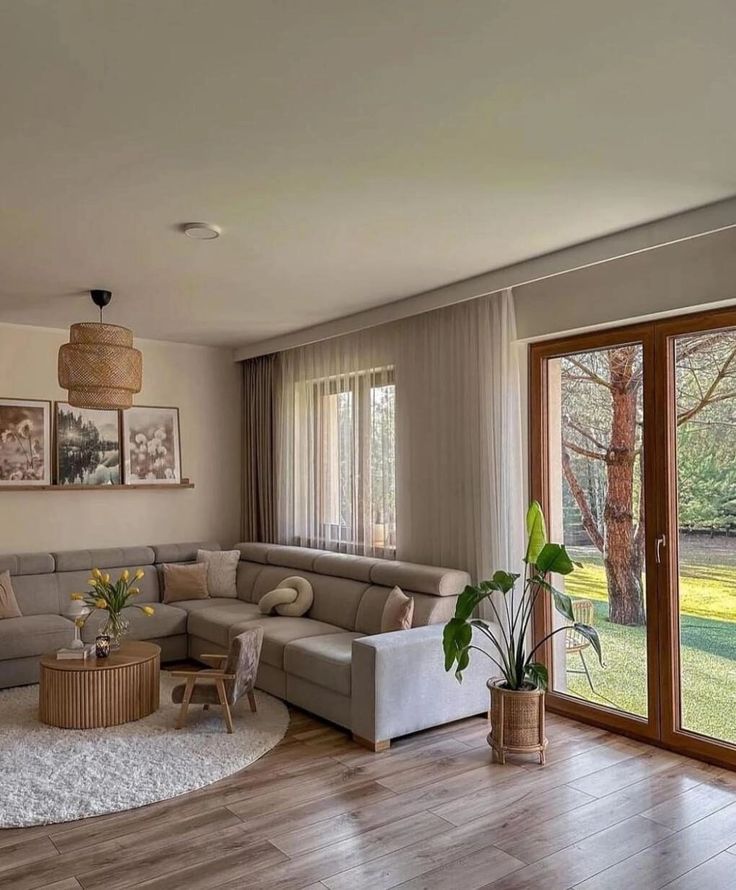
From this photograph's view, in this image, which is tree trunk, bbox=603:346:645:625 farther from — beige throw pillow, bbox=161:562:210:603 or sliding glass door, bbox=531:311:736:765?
beige throw pillow, bbox=161:562:210:603

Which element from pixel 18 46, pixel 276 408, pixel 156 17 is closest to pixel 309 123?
pixel 156 17

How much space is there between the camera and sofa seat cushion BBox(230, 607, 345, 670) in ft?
15.5

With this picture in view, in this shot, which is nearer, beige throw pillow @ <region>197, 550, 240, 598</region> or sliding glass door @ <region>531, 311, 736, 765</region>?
sliding glass door @ <region>531, 311, 736, 765</region>

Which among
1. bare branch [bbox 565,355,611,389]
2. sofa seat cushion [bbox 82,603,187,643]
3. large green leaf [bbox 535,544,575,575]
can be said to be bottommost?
sofa seat cushion [bbox 82,603,187,643]

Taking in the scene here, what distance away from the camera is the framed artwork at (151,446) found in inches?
257

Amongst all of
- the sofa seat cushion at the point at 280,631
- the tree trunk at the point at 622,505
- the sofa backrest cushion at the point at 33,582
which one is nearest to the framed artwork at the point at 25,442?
the sofa backrest cushion at the point at 33,582

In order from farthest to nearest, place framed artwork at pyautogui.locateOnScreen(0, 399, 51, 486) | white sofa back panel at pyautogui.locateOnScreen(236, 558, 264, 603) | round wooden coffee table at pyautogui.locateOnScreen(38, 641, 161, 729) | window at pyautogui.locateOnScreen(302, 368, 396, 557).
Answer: white sofa back panel at pyautogui.locateOnScreen(236, 558, 264, 603), framed artwork at pyautogui.locateOnScreen(0, 399, 51, 486), window at pyautogui.locateOnScreen(302, 368, 396, 557), round wooden coffee table at pyautogui.locateOnScreen(38, 641, 161, 729)

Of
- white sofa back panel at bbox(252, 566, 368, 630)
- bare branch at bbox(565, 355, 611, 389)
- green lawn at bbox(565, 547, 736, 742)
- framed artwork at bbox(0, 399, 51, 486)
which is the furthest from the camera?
framed artwork at bbox(0, 399, 51, 486)

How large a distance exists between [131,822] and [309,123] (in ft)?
9.43

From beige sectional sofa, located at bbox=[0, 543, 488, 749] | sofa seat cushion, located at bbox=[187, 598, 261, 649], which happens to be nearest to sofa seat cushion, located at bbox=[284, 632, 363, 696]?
beige sectional sofa, located at bbox=[0, 543, 488, 749]

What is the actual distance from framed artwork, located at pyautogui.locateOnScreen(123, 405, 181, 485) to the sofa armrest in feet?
10.6

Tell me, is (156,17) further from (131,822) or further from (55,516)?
(55,516)

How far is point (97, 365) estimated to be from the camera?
4250 millimetres

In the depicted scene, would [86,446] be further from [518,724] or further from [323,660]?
[518,724]
